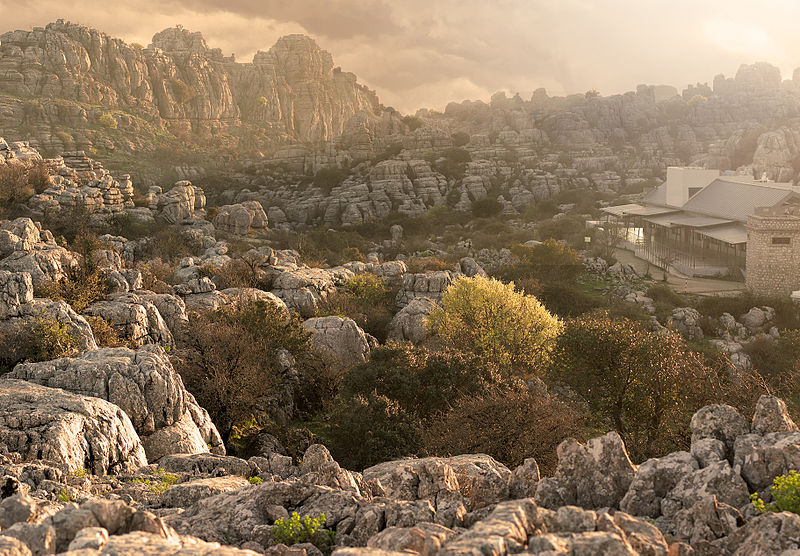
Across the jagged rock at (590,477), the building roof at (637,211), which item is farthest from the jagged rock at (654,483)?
the building roof at (637,211)

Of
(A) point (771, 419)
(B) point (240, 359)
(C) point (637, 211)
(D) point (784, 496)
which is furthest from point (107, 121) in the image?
(D) point (784, 496)

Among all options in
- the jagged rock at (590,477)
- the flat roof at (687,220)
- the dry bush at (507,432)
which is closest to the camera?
the jagged rock at (590,477)

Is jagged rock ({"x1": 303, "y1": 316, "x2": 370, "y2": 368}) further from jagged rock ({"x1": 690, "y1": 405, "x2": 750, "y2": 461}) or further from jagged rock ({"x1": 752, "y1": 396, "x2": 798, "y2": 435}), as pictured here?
jagged rock ({"x1": 752, "y1": 396, "x2": 798, "y2": 435})

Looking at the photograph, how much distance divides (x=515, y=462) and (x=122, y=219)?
51483mm

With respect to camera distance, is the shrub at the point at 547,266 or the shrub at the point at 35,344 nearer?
the shrub at the point at 35,344

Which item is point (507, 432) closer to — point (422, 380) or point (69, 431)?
point (422, 380)

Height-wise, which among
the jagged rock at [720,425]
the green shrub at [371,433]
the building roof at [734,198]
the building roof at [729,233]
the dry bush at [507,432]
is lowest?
the green shrub at [371,433]

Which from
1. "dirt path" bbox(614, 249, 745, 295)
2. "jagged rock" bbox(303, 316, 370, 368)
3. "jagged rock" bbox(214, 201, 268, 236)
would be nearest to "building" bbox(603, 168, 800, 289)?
"dirt path" bbox(614, 249, 745, 295)

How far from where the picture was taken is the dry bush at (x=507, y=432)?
60.8 ft

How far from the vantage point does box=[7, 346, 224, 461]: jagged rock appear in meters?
18.0

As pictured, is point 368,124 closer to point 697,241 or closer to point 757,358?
point 697,241

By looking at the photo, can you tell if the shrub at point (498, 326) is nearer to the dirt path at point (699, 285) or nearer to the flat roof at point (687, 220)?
the dirt path at point (699, 285)

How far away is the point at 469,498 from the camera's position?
1096 cm

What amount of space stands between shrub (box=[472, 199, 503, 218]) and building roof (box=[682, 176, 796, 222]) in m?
32.5
